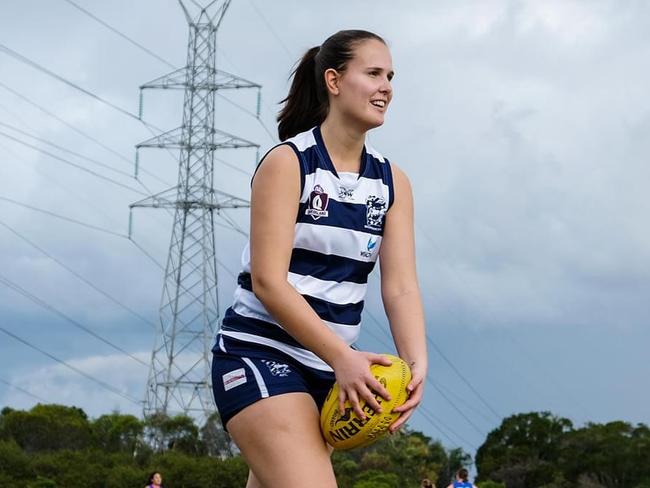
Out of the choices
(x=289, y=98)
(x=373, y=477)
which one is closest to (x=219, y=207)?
(x=373, y=477)

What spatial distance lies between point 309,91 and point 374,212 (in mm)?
694

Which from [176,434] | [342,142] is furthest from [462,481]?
[176,434]

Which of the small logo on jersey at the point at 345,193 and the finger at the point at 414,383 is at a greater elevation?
the small logo on jersey at the point at 345,193

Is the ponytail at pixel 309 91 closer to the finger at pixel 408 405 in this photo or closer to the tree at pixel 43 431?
the finger at pixel 408 405

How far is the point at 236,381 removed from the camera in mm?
5133

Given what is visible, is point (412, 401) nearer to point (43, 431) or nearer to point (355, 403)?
point (355, 403)

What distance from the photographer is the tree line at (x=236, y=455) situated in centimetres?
6306

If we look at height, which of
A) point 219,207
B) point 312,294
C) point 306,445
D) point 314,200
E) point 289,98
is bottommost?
point 306,445

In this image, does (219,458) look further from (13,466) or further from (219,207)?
(219,207)

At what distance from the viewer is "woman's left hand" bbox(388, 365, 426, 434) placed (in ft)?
16.3

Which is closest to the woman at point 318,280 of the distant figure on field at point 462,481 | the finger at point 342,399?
the finger at point 342,399

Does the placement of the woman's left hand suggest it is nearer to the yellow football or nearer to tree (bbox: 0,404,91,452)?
the yellow football

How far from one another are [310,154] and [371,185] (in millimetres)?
302

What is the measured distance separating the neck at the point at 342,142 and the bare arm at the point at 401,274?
0.27m
